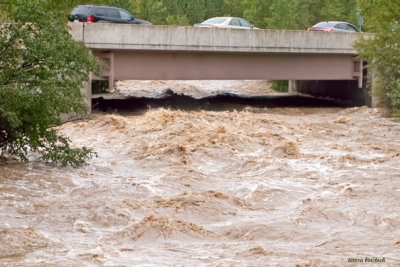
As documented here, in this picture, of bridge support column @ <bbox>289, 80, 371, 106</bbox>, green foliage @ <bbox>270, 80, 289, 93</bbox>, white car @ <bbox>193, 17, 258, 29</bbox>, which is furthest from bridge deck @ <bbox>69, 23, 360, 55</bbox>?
green foliage @ <bbox>270, 80, 289, 93</bbox>

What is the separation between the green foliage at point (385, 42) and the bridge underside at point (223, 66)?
3.07 metres

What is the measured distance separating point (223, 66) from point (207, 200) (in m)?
17.4

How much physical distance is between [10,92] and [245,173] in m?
6.36

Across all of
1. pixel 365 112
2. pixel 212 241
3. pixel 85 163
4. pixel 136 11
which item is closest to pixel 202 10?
pixel 136 11

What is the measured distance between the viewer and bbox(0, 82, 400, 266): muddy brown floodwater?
37.4 ft

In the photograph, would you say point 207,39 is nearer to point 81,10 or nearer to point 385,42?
point 81,10

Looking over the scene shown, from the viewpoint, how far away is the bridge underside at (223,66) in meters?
30.2

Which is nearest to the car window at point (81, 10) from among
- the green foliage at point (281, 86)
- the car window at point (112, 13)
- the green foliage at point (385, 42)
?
the car window at point (112, 13)

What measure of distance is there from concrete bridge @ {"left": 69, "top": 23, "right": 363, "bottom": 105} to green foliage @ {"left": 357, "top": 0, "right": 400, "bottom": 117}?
9.06 ft

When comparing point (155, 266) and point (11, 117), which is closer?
point (155, 266)

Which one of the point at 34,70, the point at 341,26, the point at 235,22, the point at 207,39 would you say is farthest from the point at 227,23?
the point at 34,70

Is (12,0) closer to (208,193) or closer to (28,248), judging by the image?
(208,193)

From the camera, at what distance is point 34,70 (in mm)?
17234

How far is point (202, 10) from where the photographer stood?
74.9m
